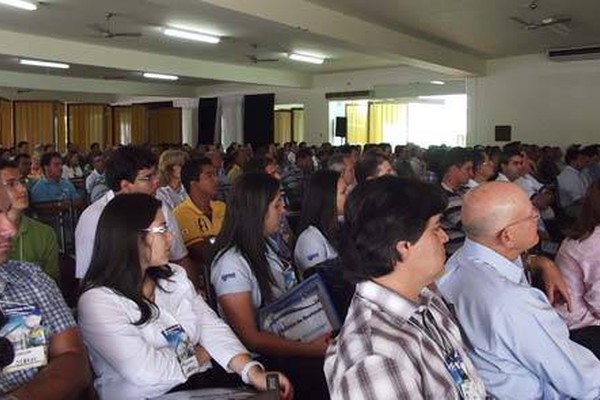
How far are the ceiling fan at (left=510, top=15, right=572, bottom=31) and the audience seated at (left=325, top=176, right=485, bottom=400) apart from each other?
25.3 ft

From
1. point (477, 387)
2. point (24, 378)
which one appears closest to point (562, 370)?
point (477, 387)

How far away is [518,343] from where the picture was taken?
72.4 inches

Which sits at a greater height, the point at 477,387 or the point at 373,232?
the point at 373,232

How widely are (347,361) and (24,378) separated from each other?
895mm

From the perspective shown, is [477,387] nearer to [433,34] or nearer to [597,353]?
[597,353]

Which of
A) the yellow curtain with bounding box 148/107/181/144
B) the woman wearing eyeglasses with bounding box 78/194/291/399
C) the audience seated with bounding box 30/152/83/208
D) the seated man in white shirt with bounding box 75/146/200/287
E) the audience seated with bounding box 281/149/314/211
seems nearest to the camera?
the woman wearing eyeglasses with bounding box 78/194/291/399

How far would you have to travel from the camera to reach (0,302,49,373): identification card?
5.56ft

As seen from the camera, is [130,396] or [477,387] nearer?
[477,387]

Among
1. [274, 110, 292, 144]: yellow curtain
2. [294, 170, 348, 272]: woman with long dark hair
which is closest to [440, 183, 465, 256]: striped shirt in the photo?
[294, 170, 348, 272]: woman with long dark hair

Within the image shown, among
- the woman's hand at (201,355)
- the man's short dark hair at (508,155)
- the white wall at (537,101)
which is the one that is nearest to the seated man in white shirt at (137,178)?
the woman's hand at (201,355)

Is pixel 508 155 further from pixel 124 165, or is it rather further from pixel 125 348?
pixel 125 348

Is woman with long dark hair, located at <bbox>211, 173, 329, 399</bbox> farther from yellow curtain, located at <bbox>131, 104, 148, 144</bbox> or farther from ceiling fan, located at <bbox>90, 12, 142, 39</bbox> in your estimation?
yellow curtain, located at <bbox>131, 104, 148, 144</bbox>

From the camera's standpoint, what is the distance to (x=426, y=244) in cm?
155

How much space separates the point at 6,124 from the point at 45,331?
16308 mm
